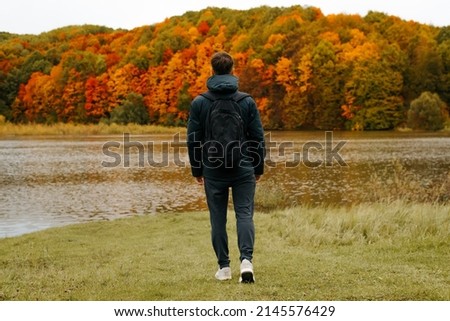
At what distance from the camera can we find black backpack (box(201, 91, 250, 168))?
19.9ft

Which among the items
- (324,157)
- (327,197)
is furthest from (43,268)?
(324,157)

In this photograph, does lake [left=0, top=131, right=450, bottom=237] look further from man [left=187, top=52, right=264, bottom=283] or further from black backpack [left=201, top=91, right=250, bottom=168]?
black backpack [left=201, top=91, right=250, bottom=168]

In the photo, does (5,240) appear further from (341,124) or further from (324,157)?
(341,124)

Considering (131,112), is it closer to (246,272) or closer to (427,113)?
(427,113)

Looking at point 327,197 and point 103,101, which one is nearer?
point 327,197

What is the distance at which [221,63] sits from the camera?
20.1 ft

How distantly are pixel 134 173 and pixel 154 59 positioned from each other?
244 ft

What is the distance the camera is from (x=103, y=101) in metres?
97.4

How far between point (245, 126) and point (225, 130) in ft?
0.87

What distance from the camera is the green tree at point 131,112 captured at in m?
86.1

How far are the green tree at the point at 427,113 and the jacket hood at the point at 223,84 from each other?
63.6m

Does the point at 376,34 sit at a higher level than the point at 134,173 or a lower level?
higher

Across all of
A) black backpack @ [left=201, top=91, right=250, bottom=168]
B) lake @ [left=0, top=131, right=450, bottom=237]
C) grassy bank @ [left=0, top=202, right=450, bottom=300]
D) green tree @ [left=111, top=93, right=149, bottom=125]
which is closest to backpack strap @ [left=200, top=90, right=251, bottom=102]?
black backpack @ [left=201, top=91, right=250, bottom=168]

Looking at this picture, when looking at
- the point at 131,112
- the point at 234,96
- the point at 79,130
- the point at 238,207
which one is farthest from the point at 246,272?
the point at 131,112
